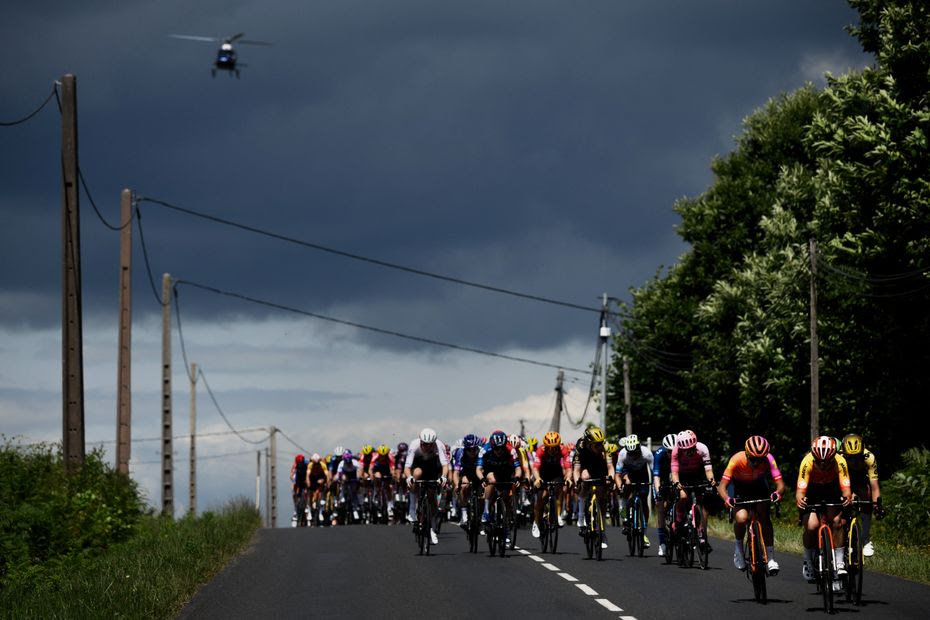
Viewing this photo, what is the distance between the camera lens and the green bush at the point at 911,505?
2611 centimetres

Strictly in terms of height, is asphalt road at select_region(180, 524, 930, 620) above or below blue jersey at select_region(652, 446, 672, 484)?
below

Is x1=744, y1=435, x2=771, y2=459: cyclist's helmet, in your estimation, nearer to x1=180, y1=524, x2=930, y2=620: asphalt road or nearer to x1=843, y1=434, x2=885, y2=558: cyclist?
x1=843, y1=434, x2=885, y2=558: cyclist

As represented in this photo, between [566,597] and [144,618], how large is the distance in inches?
199

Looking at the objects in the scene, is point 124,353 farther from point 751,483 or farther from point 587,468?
point 751,483

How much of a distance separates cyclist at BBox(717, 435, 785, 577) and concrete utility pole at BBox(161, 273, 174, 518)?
22729 millimetres

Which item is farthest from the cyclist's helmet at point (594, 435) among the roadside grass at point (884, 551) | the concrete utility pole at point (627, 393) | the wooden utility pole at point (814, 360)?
the concrete utility pole at point (627, 393)

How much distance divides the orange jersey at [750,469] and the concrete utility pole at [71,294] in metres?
14.4

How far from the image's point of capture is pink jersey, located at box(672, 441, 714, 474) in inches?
805

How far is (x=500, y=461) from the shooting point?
22.8 metres

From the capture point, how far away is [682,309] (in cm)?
6200

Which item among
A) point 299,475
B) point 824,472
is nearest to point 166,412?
point 299,475

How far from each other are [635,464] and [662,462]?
1.42 meters

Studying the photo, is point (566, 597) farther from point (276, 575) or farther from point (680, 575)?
point (276, 575)

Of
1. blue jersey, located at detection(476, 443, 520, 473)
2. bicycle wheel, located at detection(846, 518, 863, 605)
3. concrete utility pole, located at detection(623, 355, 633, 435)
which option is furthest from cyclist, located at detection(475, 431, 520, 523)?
concrete utility pole, located at detection(623, 355, 633, 435)
